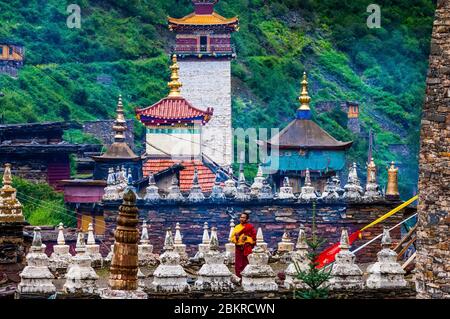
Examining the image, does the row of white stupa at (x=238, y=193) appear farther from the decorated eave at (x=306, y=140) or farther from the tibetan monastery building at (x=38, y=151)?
the tibetan monastery building at (x=38, y=151)

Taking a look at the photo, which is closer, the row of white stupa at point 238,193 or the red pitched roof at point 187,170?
the row of white stupa at point 238,193

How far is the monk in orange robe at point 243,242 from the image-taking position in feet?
99.6

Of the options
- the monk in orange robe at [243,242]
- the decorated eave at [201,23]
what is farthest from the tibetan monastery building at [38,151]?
the monk in orange robe at [243,242]

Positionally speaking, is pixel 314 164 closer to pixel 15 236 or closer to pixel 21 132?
pixel 21 132

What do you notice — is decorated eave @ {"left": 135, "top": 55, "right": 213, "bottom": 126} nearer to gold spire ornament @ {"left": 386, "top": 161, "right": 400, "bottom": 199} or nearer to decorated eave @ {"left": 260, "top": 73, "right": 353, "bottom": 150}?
decorated eave @ {"left": 260, "top": 73, "right": 353, "bottom": 150}

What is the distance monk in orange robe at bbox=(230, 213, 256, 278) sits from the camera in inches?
1195

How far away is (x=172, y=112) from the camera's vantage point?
58625 millimetres

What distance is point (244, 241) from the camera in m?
30.3

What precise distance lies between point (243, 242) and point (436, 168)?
17.4 ft

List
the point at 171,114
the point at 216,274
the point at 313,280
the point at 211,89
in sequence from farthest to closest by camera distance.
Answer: the point at 211,89 → the point at 171,114 → the point at 216,274 → the point at 313,280

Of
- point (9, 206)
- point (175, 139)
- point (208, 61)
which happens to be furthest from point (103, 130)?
point (9, 206)

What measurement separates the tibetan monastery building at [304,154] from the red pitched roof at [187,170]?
1.52 metres

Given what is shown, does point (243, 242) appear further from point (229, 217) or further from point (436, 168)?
point (229, 217)

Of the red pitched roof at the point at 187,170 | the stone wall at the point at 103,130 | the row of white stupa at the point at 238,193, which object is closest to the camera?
the row of white stupa at the point at 238,193
